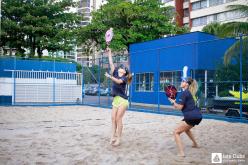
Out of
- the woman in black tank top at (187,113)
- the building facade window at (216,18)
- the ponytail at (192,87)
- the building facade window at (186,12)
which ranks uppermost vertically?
the building facade window at (186,12)

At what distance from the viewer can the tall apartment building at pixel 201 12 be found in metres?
40.2

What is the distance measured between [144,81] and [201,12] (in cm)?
2746

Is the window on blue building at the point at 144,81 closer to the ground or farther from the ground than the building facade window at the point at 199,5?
closer to the ground

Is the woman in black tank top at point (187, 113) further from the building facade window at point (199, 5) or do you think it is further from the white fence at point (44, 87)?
the building facade window at point (199, 5)

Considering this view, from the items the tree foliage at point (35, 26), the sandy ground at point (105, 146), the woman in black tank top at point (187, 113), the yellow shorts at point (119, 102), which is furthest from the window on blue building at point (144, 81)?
the woman in black tank top at point (187, 113)

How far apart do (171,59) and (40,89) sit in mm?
8782

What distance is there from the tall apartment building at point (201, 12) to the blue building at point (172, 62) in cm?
1910

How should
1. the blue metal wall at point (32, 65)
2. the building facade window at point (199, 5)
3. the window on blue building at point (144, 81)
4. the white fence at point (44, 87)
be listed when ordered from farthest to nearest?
the building facade window at point (199, 5), the blue metal wall at point (32, 65), the white fence at point (44, 87), the window on blue building at point (144, 81)

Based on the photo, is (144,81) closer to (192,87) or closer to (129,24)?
(129,24)

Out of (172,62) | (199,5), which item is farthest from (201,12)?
(172,62)

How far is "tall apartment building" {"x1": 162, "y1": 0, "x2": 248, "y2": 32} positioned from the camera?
40.2 m

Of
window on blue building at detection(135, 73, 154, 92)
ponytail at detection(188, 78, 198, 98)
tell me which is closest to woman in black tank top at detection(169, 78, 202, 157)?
ponytail at detection(188, 78, 198, 98)

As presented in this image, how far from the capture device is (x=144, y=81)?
1991cm

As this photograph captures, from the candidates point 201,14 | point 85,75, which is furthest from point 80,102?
point 201,14
